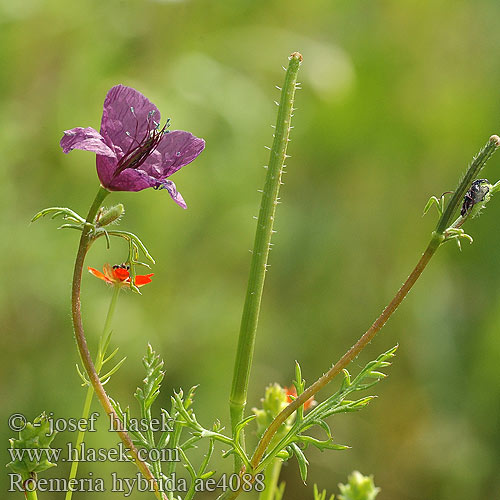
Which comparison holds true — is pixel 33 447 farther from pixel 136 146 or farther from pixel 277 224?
pixel 277 224

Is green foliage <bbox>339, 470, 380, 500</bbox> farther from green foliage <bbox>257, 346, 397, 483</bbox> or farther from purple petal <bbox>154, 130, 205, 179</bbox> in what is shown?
purple petal <bbox>154, 130, 205, 179</bbox>

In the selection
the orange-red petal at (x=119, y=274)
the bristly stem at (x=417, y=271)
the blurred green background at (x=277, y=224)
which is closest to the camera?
the bristly stem at (x=417, y=271)

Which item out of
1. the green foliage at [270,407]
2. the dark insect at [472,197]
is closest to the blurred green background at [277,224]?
the green foliage at [270,407]

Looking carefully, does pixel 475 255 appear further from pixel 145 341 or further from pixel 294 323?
pixel 145 341

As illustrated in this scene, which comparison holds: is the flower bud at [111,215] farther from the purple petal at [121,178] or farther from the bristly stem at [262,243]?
the bristly stem at [262,243]

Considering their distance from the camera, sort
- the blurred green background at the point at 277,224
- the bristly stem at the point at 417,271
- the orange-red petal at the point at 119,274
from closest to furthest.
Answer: the bristly stem at the point at 417,271, the orange-red petal at the point at 119,274, the blurred green background at the point at 277,224

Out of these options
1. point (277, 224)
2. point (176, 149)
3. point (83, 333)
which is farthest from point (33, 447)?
point (277, 224)

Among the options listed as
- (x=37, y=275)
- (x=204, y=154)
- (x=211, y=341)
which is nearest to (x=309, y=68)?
(x=204, y=154)

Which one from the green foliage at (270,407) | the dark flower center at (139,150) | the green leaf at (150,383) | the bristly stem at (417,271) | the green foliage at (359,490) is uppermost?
the dark flower center at (139,150)
